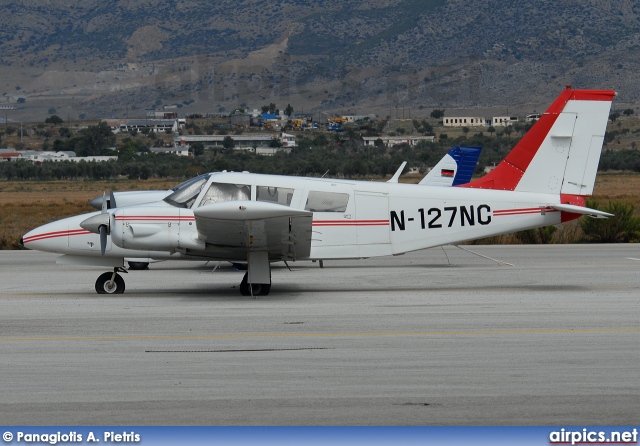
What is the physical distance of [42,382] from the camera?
9.74 meters

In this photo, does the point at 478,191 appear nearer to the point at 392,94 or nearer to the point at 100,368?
the point at 100,368

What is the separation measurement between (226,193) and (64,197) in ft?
167

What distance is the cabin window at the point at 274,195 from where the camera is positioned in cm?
1582

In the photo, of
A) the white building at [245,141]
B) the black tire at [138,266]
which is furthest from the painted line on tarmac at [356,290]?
the white building at [245,141]

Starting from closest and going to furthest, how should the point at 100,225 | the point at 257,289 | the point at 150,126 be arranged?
1. the point at 100,225
2. the point at 257,289
3. the point at 150,126

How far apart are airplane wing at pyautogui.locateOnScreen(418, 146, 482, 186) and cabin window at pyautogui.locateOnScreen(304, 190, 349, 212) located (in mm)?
10013

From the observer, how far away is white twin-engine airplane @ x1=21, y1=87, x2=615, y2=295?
1531cm

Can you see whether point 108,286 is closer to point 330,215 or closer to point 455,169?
point 330,215

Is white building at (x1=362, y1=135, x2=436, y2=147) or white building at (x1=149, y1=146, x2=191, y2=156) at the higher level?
white building at (x1=362, y1=135, x2=436, y2=147)

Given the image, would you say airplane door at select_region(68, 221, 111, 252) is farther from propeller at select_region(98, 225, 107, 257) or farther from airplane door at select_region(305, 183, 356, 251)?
airplane door at select_region(305, 183, 356, 251)

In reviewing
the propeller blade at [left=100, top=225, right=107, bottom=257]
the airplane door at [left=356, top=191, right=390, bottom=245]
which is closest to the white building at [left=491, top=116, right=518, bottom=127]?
the airplane door at [left=356, top=191, right=390, bottom=245]

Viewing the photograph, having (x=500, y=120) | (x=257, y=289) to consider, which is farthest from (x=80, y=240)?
(x=500, y=120)

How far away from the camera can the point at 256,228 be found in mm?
15000

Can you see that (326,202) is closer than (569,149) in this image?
Yes
